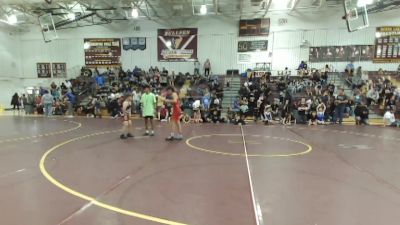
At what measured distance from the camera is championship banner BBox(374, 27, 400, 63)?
64.7ft

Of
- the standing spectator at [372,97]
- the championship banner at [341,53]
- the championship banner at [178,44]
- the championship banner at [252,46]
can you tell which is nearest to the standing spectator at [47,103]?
the championship banner at [178,44]

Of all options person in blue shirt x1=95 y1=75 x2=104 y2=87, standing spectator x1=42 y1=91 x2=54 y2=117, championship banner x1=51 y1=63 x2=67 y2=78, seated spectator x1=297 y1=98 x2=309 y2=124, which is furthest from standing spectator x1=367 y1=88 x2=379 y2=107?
championship banner x1=51 y1=63 x2=67 y2=78

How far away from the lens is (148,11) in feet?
70.2

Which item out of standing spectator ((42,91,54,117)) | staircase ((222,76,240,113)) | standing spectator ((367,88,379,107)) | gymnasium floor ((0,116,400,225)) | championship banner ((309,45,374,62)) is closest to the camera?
gymnasium floor ((0,116,400,225))

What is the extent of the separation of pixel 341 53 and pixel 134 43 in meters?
16.3

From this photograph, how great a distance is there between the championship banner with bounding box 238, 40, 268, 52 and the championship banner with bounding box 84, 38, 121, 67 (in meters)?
10.2

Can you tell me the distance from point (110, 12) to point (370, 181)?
21.8 meters

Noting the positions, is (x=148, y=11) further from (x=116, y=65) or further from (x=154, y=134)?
(x=154, y=134)

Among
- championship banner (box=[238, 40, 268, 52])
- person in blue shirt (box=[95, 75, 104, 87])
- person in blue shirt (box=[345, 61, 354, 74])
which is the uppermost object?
championship banner (box=[238, 40, 268, 52])

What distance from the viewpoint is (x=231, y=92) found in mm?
19719

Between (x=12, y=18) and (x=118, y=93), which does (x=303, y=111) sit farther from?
(x=12, y=18)

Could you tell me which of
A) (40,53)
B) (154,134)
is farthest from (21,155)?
(40,53)

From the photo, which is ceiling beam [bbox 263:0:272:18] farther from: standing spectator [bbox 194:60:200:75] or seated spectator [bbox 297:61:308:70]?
standing spectator [bbox 194:60:200:75]

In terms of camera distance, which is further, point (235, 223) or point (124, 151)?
point (124, 151)
